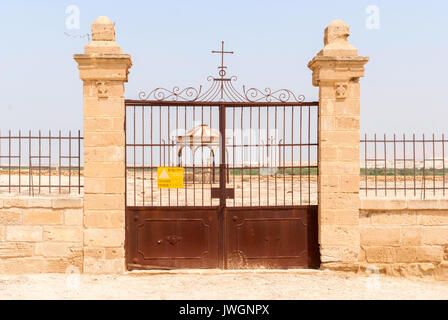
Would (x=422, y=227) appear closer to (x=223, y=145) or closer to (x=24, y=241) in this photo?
(x=223, y=145)

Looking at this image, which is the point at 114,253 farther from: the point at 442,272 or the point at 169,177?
the point at 442,272

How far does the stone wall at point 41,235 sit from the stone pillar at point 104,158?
201 millimetres

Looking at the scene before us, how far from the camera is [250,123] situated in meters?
6.92

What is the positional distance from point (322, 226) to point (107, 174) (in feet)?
10.7

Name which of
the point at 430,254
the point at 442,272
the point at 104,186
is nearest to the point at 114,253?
the point at 104,186

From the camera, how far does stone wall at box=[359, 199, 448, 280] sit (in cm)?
692

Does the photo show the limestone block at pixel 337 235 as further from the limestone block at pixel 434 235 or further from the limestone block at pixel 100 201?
the limestone block at pixel 100 201

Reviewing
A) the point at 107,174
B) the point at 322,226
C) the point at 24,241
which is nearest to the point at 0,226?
the point at 24,241

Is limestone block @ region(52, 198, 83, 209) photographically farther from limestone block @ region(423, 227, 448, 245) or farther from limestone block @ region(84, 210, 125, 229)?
limestone block @ region(423, 227, 448, 245)

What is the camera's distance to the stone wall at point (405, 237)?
22.7 ft

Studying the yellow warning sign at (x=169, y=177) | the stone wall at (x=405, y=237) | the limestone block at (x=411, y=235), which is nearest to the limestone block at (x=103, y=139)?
the yellow warning sign at (x=169, y=177)

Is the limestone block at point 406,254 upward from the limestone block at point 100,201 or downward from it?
downward

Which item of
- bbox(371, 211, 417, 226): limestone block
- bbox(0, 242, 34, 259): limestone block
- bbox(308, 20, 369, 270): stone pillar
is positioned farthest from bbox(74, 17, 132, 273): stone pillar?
bbox(371, 211, 417, 226): limestone block

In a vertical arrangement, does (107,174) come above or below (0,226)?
above
